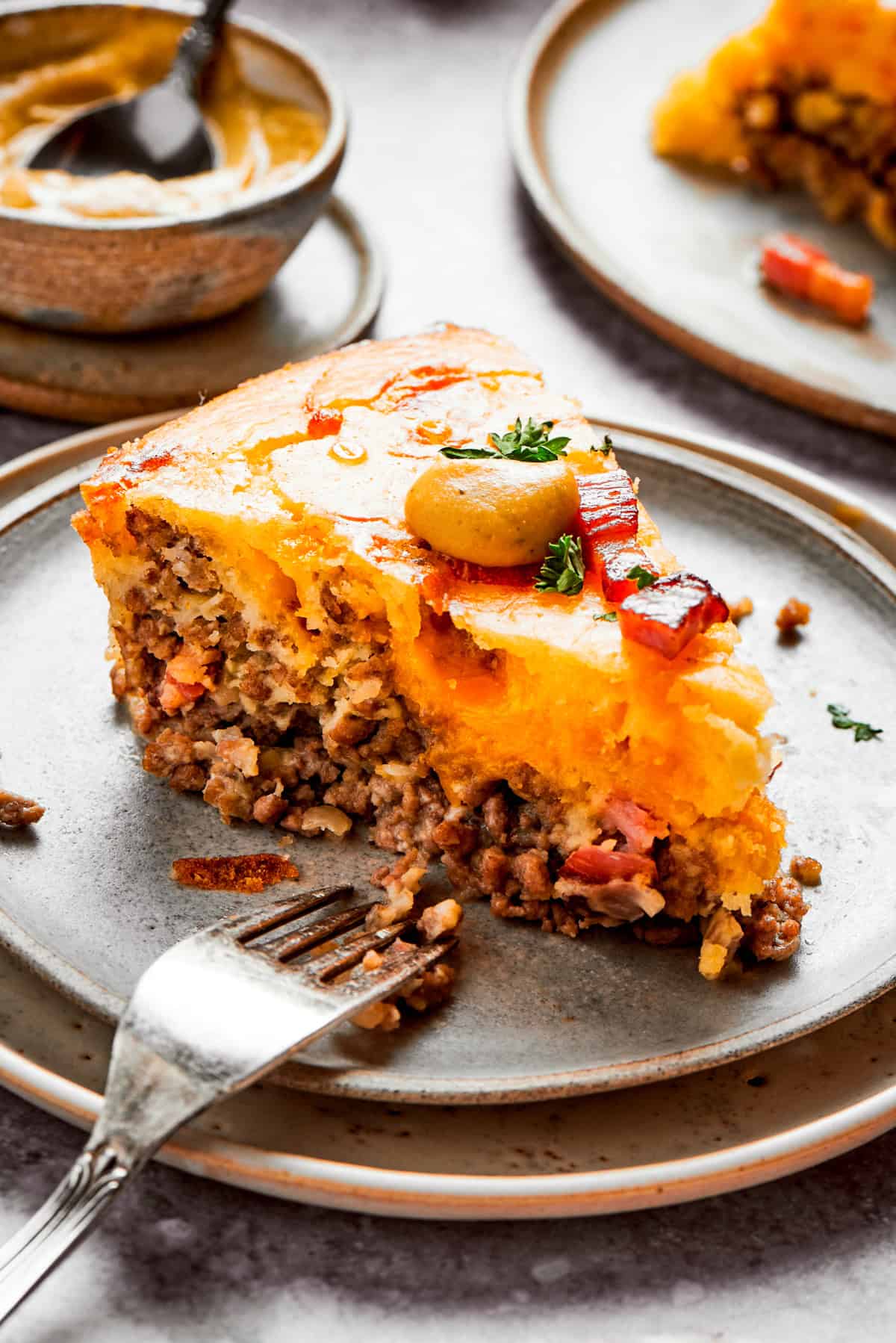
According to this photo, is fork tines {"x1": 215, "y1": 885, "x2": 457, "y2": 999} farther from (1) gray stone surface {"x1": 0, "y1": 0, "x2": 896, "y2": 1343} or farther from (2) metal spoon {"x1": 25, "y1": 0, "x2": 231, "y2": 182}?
(2) metal spoon {"x1": 25, "y1": 0, "x2": 231, "y2": 182}

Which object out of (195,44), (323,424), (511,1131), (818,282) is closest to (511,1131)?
(511,1131)

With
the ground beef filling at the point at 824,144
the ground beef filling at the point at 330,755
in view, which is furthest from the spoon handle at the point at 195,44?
the ground beef filling at the point at 330,755

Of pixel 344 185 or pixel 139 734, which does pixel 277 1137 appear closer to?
pixel 139 734

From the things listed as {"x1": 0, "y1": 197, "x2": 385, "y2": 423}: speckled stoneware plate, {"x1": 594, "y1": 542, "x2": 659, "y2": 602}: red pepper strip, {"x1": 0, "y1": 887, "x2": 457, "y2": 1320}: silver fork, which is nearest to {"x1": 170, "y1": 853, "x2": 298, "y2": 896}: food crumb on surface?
{"x1": 0, "y1": 887, "x2": 457, "y2": 1320}: silver fork

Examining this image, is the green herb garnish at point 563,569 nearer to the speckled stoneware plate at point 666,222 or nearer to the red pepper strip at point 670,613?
the red pepper strip at point 670,613

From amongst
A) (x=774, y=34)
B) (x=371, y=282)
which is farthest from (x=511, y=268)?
(x=774, y=34)

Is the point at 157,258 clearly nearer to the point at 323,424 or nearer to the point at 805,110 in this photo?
the point at 323,424
